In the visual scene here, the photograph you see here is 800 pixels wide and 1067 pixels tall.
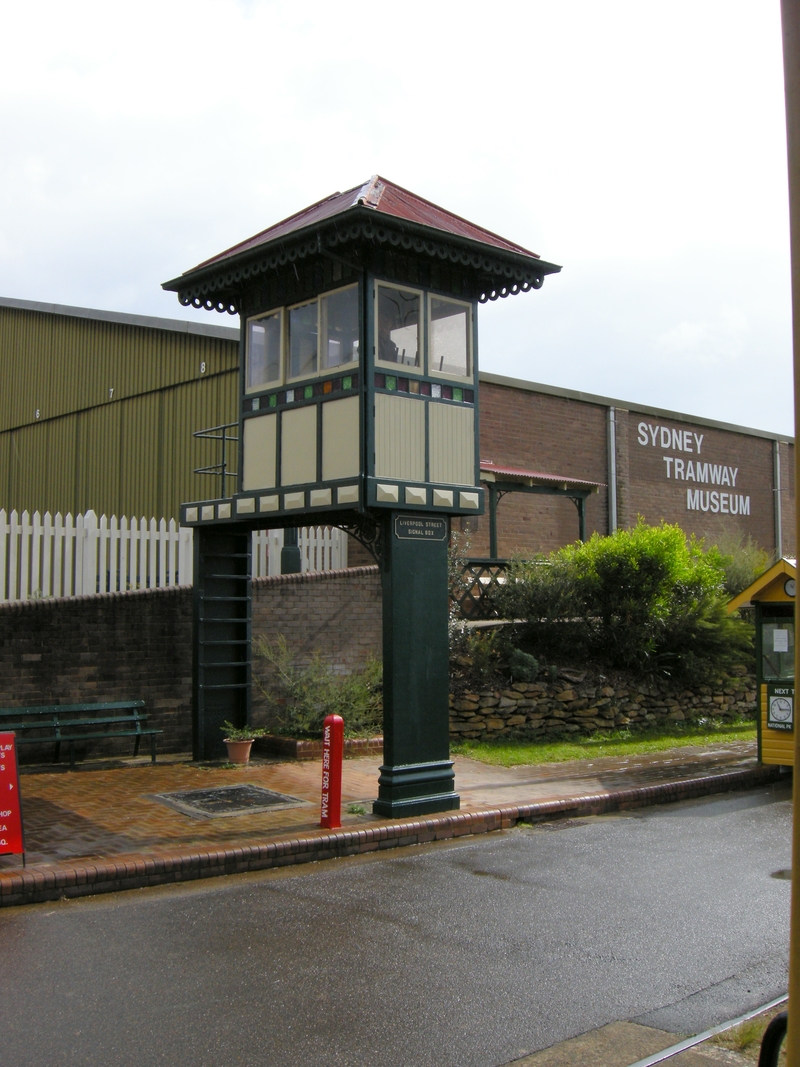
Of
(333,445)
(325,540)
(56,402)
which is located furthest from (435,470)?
(56,402)

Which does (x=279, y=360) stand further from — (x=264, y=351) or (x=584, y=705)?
(x=584, y=705)

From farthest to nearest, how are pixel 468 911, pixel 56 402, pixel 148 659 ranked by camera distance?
pixel 56 402 < pixel 148 659 < pixel 468 911

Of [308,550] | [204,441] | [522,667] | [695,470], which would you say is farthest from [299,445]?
[695,470]

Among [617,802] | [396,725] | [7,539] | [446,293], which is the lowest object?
[617,802]

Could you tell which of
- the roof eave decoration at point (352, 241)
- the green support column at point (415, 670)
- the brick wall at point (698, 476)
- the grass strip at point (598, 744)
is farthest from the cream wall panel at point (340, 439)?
the brick wall at point (698, 476)

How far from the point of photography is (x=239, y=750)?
39.1ft

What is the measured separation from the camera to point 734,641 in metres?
17.1

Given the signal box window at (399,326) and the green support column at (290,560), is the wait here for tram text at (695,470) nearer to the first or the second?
the green support column at (290,560)

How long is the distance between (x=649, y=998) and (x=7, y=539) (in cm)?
1009

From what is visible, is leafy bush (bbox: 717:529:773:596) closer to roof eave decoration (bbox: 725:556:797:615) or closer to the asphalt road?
A: roof eave decoration (bbox: 725:556:797:615)

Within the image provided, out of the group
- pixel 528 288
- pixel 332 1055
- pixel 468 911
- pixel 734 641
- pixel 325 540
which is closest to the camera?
pixel 332 1055

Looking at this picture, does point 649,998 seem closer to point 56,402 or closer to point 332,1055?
point 332,1055

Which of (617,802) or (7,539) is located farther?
(7,539)

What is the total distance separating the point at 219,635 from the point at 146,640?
0.92 metres
